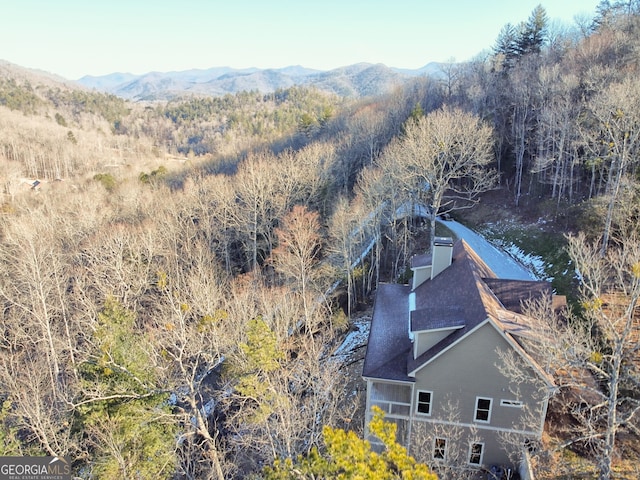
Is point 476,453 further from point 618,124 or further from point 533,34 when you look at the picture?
point 533,34

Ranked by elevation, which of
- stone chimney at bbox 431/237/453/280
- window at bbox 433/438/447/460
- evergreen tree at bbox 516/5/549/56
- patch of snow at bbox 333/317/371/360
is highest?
evergreen tree at bbox 516/5/549/56

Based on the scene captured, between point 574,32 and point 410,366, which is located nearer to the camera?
point 410,366

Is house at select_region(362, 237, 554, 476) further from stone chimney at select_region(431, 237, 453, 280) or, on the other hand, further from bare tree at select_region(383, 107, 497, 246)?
bare tree at select_region(383, 107, 497, 246)

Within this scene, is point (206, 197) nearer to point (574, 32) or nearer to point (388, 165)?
point (388, 165)

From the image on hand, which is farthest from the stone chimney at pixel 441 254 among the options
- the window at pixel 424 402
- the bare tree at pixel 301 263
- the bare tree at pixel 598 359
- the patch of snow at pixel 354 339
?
the patch of snow at pixel 354 339

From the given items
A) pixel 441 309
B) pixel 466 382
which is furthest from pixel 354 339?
pixel 466 382

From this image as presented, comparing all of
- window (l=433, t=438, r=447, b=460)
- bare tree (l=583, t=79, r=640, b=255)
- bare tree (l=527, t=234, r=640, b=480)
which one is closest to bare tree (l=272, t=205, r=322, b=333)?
window (l=433, t=438, r=447, b=460)

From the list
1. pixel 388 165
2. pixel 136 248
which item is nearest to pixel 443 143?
pixel 388 165
